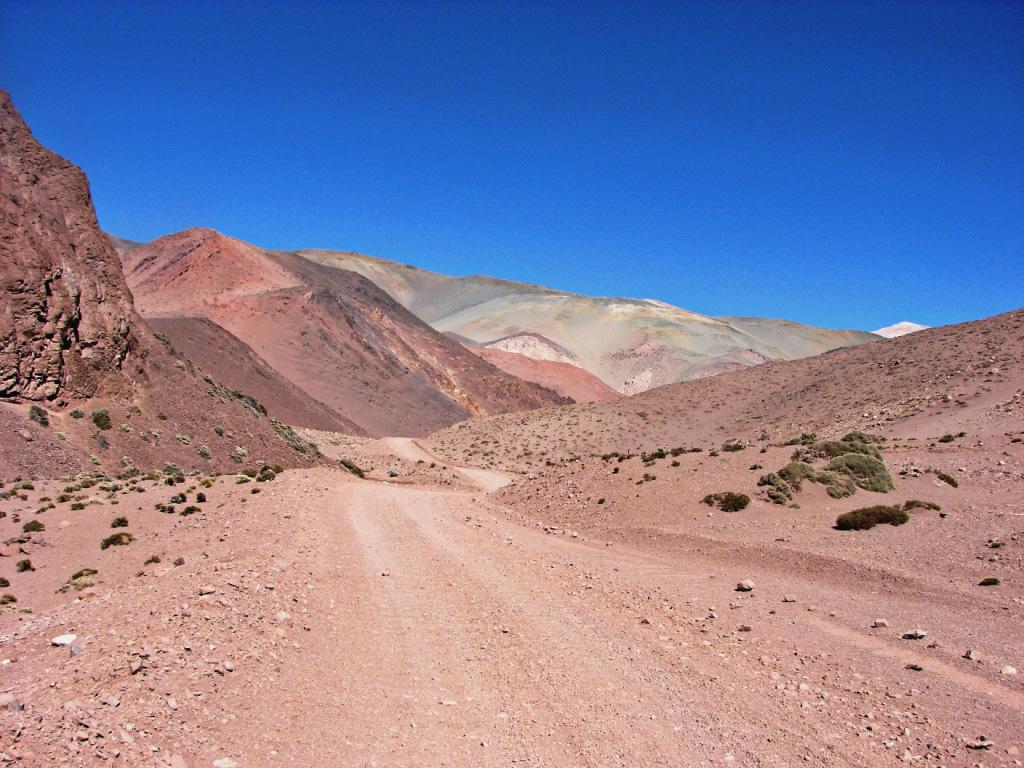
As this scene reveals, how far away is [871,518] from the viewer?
15.3 m

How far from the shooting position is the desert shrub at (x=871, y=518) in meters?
15.2

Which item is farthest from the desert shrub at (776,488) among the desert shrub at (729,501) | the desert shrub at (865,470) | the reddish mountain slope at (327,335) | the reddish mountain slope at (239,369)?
the reddish mountain slope at (327,335)

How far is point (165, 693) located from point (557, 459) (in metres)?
40.2

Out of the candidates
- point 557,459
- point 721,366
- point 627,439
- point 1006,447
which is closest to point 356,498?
point 1006,447

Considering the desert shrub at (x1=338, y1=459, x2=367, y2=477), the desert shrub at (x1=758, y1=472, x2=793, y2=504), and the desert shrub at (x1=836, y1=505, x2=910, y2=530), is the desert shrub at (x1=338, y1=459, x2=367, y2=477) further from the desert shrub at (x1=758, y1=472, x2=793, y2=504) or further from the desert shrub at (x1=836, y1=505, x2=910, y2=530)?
the desert shrub at (x1=836, y1=505, x2=910, y2=530)

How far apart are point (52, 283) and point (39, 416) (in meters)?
5.87

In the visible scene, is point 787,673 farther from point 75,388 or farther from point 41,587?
point 75,388

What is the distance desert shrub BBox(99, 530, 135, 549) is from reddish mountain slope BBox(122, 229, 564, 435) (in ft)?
120

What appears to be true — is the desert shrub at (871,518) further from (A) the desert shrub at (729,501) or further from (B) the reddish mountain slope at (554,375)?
(B) the reddish mountain slope at (554,375)

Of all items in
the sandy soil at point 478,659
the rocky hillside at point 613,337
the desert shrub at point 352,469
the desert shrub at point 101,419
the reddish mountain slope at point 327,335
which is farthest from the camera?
the rocky hillside at point 613,337

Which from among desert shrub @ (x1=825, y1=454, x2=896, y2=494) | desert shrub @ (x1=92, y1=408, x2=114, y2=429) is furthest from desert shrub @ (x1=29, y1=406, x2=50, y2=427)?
desert shrub @ (x1=825, y1=454, x2=896, y2=494)

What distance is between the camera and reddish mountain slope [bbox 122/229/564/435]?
65.5 metres

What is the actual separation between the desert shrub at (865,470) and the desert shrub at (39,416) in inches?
904

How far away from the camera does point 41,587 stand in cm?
1155
